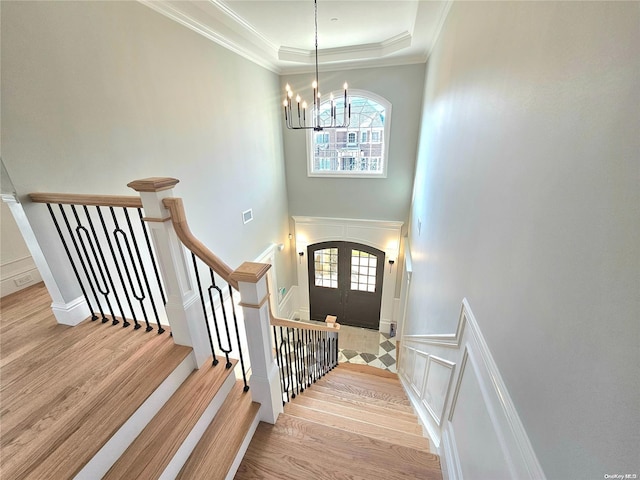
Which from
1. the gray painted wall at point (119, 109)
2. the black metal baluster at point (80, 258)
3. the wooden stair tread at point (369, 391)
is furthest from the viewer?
the wooden stair tread at point (369, 391)

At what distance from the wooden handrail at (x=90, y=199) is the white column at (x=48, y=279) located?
0.41ft

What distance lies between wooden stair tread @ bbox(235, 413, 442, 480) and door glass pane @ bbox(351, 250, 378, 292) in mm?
4796

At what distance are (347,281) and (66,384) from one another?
18.3 feet

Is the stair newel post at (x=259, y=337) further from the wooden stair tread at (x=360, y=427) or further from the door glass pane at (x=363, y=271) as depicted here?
the door glass pane at (x=363, y=271)

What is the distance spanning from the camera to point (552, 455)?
0.75m

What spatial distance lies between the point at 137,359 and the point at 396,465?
1.72 m

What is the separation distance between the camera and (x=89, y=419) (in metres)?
1.35

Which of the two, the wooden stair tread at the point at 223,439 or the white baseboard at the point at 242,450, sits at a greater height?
the wooden stair tread at the point at 223,439

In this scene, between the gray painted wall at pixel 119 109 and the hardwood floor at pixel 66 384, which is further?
the gray painted wall at pixel 119 109

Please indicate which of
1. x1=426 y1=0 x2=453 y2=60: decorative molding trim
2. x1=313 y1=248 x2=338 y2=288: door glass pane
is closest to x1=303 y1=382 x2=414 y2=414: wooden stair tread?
x1=313 y1=248 x2=338 y2=288: door glass pane

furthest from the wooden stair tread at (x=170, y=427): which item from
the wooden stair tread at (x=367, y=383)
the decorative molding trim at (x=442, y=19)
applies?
the decorative molding trim at (x=442, y=19)

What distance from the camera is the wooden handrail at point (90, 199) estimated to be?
1629 millimetres

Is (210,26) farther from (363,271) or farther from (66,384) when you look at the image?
(363,271)

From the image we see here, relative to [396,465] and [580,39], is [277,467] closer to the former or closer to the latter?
[396,465]
